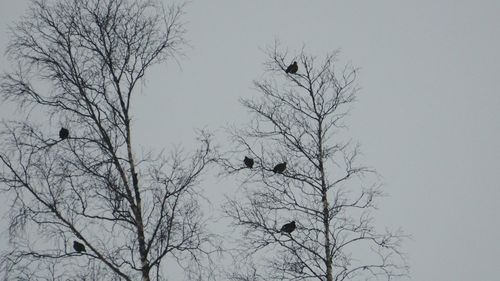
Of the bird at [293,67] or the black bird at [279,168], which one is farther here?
the bird at [293,67]

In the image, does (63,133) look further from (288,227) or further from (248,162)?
(288,227)

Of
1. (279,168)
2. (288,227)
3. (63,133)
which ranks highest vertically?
(279,168)

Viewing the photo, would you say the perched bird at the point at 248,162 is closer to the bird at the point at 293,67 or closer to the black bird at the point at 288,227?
the black bird at the point at 288,227

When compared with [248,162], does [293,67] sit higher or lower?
higher

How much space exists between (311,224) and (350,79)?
285 centimetres

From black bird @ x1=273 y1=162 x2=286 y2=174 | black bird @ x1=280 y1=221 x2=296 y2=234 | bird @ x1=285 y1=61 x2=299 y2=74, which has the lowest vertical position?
black bird @ x1=280 y1=221 x2=296 y2=234

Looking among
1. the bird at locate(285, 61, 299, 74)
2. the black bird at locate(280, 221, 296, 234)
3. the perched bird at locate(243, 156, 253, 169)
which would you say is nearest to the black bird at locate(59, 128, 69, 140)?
the perched bird at locate(243, 156, 253, 169)

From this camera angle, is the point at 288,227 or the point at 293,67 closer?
the point at 288,227

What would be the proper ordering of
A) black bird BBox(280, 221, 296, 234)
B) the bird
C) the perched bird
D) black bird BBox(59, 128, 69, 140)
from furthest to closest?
the bird → the perched bird → black bird BBox(280, 221, 296, 234) → black bird BBox(59, 128, 69, 140)

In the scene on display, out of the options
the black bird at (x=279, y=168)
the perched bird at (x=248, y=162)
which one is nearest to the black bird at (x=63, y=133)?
the perched bird at (x=248, y=162)

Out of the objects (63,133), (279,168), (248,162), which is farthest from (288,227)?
(63,133)

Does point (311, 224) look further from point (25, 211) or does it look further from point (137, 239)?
point (25, 211)

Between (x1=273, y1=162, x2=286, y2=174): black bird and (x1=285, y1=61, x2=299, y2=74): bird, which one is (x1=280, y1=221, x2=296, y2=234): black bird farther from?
(x1=285, y1=61, x2=299, y2=74): bird

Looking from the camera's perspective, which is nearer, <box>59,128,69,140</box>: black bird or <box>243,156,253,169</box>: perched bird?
<box>59,128,69,140</box>: black bird
